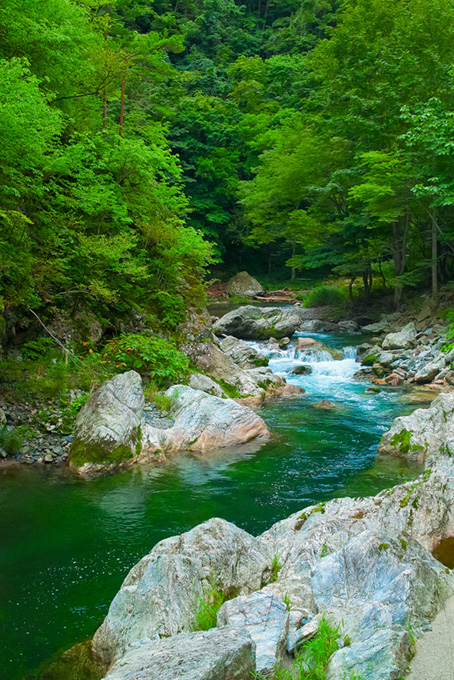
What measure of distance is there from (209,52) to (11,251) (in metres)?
57.2

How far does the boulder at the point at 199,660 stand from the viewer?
2744mm

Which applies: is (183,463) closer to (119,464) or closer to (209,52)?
(119,464)

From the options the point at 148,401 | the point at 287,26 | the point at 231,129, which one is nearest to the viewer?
the point at 148,401

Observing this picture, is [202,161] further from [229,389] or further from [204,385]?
[204,385]

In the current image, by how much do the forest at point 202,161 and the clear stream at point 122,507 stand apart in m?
4.23

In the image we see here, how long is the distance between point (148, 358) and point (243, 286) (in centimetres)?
3003

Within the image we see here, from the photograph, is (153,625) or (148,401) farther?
(148,401)

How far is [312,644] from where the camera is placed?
323cm

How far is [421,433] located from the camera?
909 cm

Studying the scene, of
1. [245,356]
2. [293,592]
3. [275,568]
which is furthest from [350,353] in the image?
[293,592]

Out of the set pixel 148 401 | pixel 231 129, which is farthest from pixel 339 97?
pixel 148 401

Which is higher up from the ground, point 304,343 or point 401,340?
point 401,340

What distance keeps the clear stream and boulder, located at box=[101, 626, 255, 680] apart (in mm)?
1698

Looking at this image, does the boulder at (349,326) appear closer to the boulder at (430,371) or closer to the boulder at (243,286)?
the boulder at (430,371)
